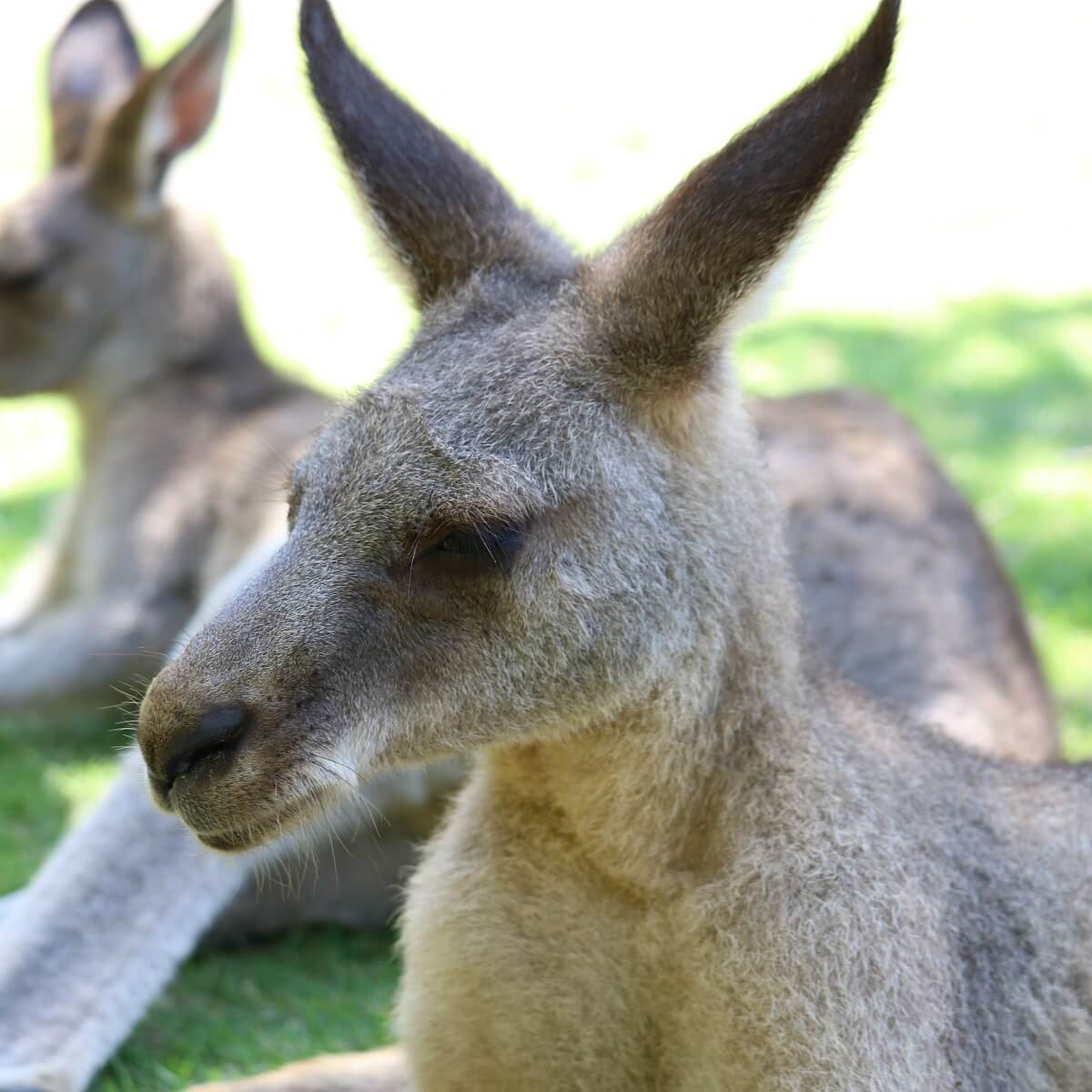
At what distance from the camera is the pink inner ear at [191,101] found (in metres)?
6.10

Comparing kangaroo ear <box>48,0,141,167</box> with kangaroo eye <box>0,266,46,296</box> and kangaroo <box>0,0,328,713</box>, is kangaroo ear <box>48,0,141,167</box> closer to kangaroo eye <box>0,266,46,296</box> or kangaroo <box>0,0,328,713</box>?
kangaroo <box>0,0,328,713</box>

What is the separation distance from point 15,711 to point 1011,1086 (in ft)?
12.4

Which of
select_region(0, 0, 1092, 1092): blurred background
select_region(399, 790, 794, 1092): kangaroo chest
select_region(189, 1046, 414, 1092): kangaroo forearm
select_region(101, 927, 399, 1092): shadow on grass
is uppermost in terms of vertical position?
select_region(399, 790, 794, 1092): kangaroo chest

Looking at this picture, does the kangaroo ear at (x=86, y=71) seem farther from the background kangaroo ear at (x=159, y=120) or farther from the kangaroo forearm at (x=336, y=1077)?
the kangaroo forearm at (x=336, y=1077)

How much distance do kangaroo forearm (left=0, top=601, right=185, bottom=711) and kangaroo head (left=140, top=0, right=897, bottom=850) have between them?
2.99 metres

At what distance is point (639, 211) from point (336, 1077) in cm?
182

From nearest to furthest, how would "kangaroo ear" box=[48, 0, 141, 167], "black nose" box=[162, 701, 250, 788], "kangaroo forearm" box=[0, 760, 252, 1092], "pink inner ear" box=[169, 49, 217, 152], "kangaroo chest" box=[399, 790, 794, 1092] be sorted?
"black nose" box=[162, 701, 250, 788] < "kangaroo chest" box=[399, 790, 794, 1092] < "kangaroo forearm" box=[0, 760, 252, 1092] < "pink inner ear" box=[169, 49, 217, 152] < "kangaroo ear" box=[48, 0, 141, 167]

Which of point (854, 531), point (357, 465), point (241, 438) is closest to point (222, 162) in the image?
point (241, 438)

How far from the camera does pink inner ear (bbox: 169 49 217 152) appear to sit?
6098 millimetres

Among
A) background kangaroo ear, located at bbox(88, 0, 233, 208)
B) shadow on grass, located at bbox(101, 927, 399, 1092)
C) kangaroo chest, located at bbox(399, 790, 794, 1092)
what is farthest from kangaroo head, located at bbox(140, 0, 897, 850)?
background kangaroo ear, located at bbox(88, 0, 233, 208)

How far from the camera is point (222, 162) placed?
1276cm

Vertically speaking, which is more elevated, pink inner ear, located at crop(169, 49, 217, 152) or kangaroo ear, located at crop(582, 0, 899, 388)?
kangaroo ear, located at crop(582, 0, 899, 388)

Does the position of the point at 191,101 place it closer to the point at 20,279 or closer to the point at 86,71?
the point at 86,71

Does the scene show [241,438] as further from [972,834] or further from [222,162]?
[222,162]
